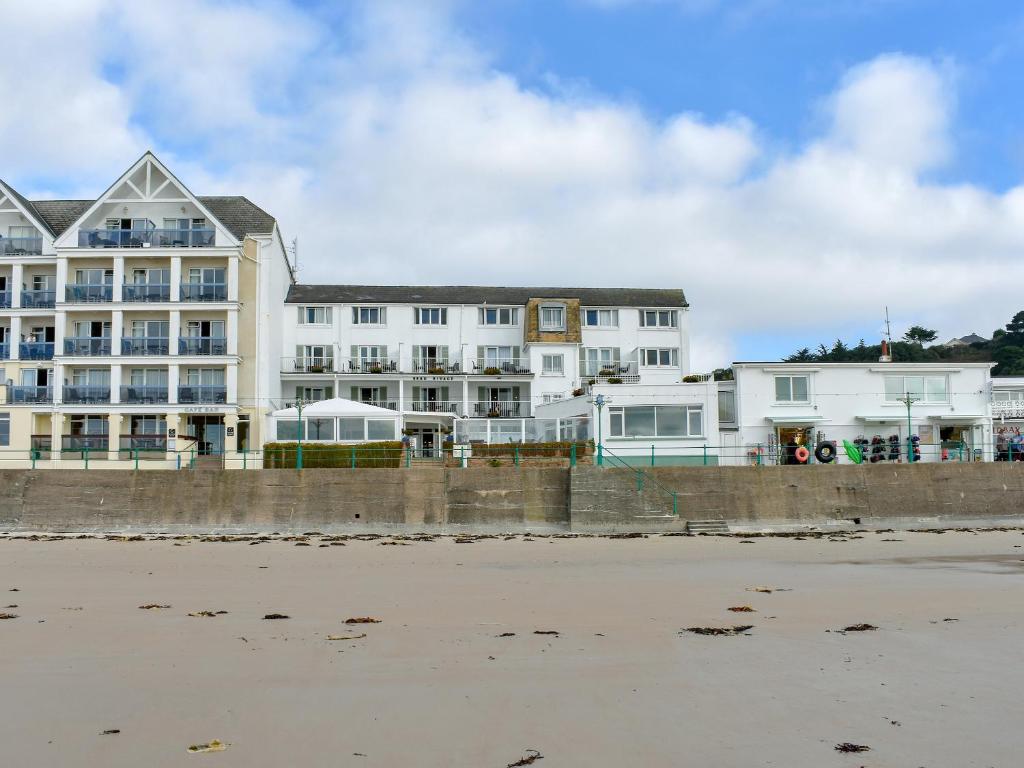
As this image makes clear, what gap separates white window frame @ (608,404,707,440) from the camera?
108 ft

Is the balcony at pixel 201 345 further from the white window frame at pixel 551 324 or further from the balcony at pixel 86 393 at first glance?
the white window frame at pixel 551 324

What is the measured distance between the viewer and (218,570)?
1772 centimetres

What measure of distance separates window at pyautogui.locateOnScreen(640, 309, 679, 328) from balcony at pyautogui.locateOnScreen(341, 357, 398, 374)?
592 inches

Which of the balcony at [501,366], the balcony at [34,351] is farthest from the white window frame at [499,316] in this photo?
the balcony at [34,351]

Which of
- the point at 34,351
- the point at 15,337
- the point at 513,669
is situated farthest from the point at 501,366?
the point at 513,669

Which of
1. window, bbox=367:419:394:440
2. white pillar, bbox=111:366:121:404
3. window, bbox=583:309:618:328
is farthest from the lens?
window, bbox=583:309:618:328

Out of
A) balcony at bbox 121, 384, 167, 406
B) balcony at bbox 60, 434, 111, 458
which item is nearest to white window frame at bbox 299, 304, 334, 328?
balcony at bbox 121, 384, 167, 406

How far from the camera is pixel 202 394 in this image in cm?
4222

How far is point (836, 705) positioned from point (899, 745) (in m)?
1.02

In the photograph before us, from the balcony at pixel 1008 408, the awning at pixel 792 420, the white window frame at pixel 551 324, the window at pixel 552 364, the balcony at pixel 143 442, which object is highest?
the white window frame at pixel 551 324

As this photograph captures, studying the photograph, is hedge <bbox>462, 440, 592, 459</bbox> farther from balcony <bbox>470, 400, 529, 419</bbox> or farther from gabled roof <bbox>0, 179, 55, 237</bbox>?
gabled roof <bbox>0, 179, 55, 237</bbox>

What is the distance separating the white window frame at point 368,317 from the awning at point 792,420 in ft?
77.1

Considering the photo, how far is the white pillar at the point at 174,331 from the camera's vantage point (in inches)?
1670

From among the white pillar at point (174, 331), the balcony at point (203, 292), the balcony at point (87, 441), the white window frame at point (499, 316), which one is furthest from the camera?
the white window frame at point (499, 316)
